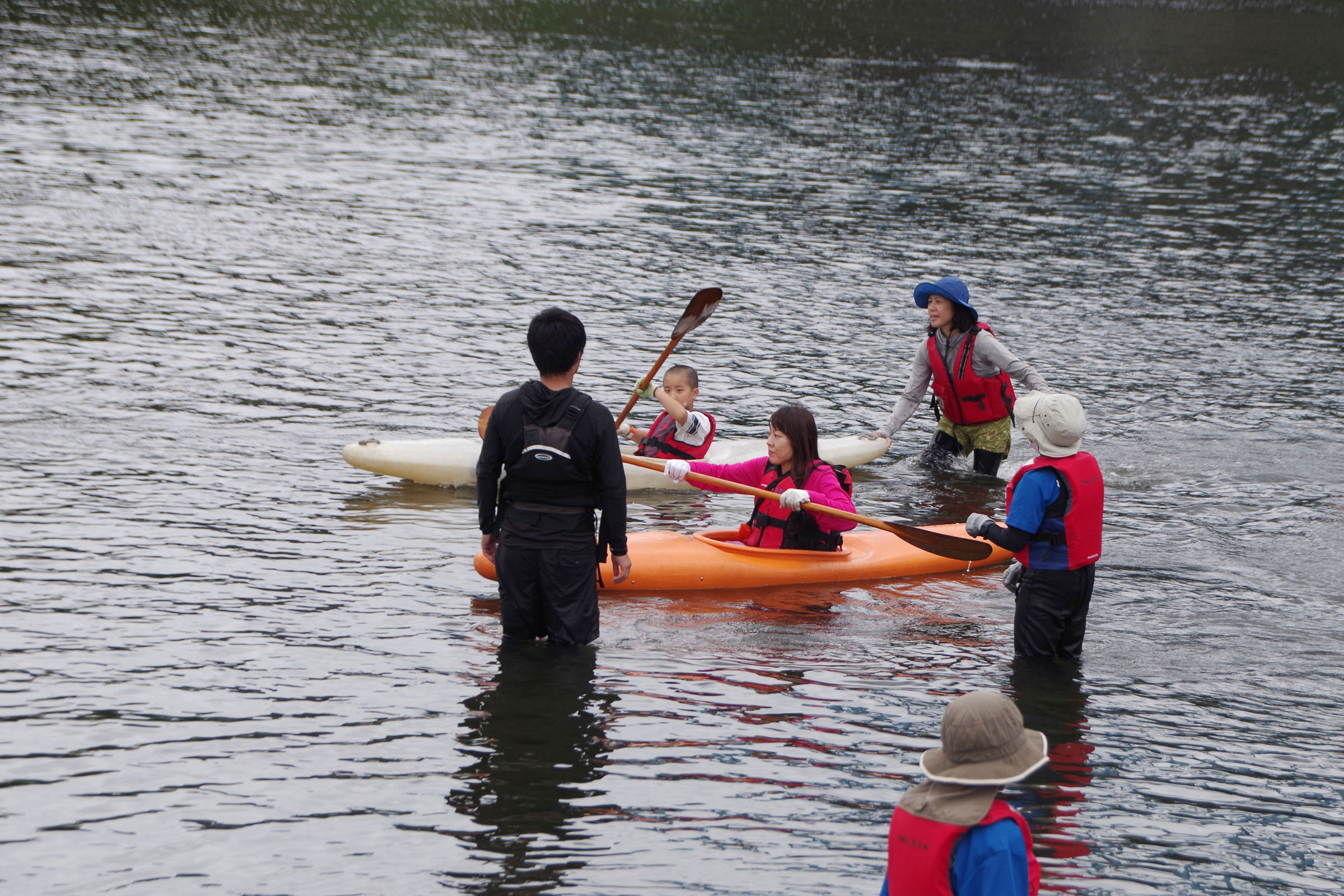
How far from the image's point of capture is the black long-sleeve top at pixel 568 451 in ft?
19.7

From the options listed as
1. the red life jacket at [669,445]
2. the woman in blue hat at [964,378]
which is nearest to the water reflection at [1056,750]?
the woman in blue hat at [964,378]

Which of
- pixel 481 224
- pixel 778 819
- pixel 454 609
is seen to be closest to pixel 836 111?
pixel 481 224

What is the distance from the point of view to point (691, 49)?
3691 centimetres

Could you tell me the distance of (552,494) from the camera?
6137mm

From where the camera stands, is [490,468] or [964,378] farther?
[964,378]

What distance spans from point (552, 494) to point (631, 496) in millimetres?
4233

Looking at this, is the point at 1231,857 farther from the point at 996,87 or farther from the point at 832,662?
the point at 996,87

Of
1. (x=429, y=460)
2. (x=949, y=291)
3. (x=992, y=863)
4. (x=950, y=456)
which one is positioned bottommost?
(x=992, y=863)

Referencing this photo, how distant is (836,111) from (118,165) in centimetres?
1568

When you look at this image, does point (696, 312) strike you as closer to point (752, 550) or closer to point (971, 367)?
point (971, 367)

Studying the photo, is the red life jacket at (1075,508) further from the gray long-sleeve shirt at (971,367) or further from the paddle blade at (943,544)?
the gray long-sleeve shirt at (971,367)

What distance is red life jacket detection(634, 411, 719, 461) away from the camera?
968 cm

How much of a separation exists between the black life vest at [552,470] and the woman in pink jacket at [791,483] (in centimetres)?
144

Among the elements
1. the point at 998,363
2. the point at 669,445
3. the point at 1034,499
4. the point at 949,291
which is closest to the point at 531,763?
the point at 1034,499
